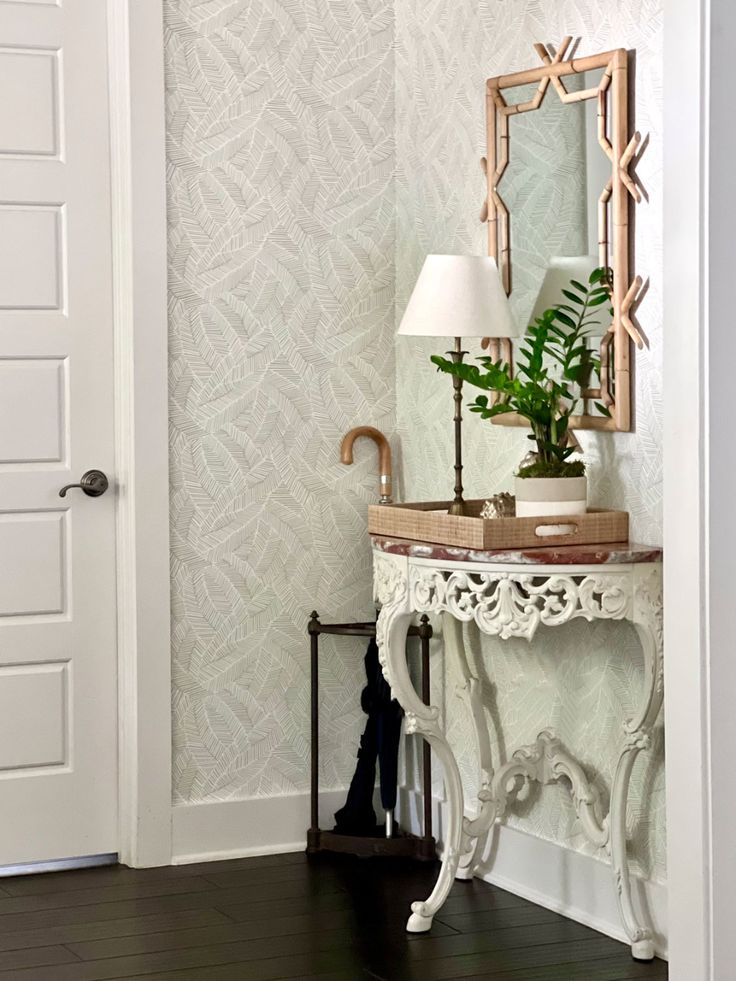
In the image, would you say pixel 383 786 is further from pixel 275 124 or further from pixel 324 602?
pixel 275 124

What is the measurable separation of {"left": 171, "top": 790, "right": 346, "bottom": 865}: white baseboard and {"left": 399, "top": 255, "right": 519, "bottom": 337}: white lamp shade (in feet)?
4.63

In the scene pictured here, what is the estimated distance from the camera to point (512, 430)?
364 centimetres

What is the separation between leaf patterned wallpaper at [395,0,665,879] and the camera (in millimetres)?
3119

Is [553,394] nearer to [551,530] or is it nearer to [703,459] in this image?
[551,530]

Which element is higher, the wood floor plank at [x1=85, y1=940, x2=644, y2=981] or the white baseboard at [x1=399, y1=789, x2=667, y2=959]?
the white baseboard at [x1=399, y1=789, x2=667, y2=959]

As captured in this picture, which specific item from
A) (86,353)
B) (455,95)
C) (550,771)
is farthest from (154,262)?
(550,771)

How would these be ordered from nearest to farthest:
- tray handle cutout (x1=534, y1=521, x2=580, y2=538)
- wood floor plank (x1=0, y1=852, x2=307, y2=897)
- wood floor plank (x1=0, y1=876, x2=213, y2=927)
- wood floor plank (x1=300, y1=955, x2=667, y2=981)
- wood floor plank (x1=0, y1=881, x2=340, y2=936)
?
wood floor plank (x1=300, y1=955, x2=667, y2=981), tray handle cutout (x1=534, y1=521, x2=580, y2=538), wood floor plank (x1=0, y1=881, x2=340, y2=936), wood floor plank (x1=0, y1=876, x2=213, y2=927), wood floor plank (x1=0, y1=852, x2=307, y2=897)

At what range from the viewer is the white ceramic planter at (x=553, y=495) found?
10.3 ft

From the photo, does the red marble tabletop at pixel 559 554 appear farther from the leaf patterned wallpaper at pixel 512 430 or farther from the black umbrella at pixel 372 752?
the black umbrella at pixel 372 752

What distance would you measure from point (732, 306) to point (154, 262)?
1713 mm

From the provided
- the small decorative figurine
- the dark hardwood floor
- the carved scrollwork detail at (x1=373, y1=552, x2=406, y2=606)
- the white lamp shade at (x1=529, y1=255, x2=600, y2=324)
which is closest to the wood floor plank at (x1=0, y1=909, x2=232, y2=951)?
the dark hardwood floor

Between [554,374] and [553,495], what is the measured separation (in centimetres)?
41

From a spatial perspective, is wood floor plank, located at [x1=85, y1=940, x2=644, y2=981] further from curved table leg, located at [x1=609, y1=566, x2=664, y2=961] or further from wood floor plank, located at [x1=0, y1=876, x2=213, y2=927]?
wood floor plank, located at [x1=0, y1=876, x2=213, y2=927]

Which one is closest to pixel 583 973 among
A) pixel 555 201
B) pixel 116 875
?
pixel 116 875
